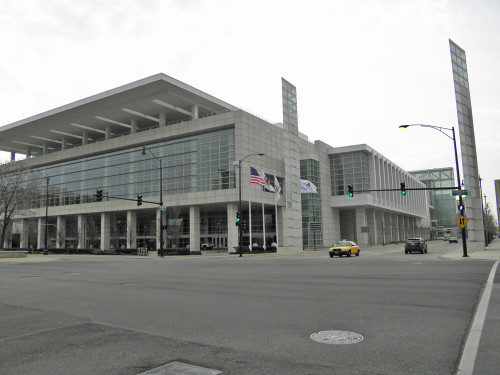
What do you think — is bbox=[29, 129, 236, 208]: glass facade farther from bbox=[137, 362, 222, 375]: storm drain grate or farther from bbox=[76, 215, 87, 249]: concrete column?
bbox=[137, 362, 222, 375]: storm drain grate

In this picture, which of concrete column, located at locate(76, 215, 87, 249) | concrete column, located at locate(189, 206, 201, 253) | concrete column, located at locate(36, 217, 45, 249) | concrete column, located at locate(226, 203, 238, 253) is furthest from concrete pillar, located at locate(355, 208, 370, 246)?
concrete column, located at locate(36, 217, 45, 249)

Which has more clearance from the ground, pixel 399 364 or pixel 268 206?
pixel 268 206

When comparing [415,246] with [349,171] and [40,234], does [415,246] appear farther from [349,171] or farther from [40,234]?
[40,234]

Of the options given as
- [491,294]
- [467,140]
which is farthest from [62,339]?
[467,140]

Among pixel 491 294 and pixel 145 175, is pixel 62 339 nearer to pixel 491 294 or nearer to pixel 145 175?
pixel 491 294

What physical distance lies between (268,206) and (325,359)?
59.4m

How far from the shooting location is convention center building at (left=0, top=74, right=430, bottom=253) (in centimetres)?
5741

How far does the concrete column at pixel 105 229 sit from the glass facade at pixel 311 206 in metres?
35.9

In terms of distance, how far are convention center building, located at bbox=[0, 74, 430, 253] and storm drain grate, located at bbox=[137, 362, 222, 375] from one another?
125 feet

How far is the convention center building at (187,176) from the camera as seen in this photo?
57406mm

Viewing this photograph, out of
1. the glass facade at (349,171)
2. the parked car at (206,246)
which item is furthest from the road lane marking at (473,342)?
the glass facade at (349,171)

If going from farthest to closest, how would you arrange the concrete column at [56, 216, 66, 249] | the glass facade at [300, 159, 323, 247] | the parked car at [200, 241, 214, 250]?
the concrete column at [56, 216, 66, 249] < the glass facade at [300, 159, 323, 247] < the parked car at [200, 241, 214, 250]

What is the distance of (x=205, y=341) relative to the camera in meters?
6.13

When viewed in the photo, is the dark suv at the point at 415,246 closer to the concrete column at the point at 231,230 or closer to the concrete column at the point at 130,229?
the concrete column at the point at 231,230
